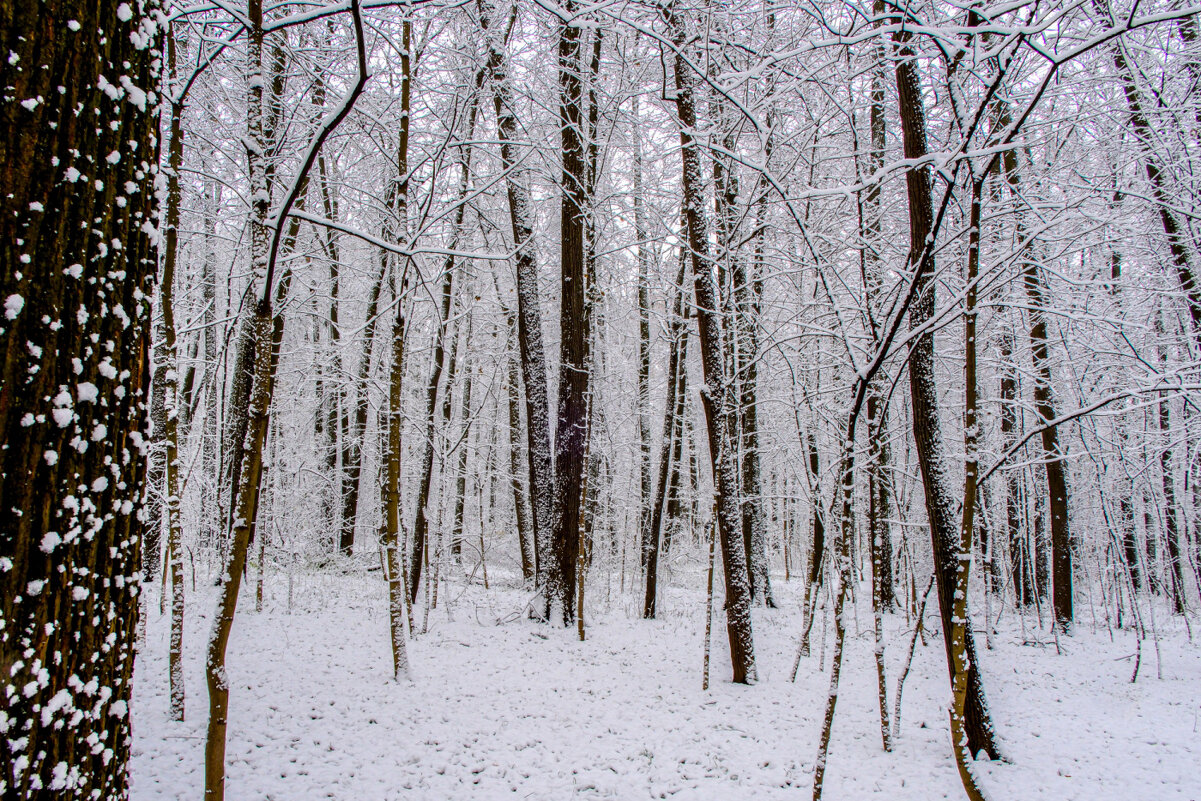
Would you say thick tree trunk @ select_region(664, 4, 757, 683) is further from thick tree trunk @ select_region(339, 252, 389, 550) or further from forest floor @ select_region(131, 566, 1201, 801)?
thick tree trunk @ select_region(339, 252, 389, 550)

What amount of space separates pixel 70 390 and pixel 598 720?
5.22 m

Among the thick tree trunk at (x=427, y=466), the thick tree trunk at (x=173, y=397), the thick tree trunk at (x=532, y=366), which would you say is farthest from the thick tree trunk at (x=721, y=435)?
the thick tree trunk at (x=173, y=397)

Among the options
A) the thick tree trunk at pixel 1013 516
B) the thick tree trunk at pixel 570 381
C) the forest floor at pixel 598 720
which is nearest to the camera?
the forest floor at pixel 598 720

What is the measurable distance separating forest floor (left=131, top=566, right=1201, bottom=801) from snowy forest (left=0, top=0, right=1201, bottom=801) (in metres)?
0.05

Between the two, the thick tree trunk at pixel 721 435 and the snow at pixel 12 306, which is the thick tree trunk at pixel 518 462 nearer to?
the thick tree trunk at pixel 721 435

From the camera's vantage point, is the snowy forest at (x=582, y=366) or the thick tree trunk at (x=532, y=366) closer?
the snowy forest at (x=582, y=366)

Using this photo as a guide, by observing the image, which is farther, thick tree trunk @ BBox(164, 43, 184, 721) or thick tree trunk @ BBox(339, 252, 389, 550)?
thick tree trunk @ BBox(339, 252, 389, 550)

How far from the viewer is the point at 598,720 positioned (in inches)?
202

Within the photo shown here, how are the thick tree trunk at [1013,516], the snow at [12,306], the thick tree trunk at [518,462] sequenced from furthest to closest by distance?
the thick tree trunk at [518,462] → the thick tree trunk at [1013,516] → the snow at [12,306]

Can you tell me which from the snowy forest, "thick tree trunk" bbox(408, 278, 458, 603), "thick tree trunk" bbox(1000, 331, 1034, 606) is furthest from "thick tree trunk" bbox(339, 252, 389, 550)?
"thick tree trunk" bbox(1000, 331, 1034, 606)

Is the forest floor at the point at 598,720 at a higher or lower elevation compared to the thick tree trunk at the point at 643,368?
lower

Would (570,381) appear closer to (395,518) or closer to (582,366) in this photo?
(582,366)

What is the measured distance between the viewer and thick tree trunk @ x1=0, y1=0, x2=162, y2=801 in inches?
41.5

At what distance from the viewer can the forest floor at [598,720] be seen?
4.05 metres
